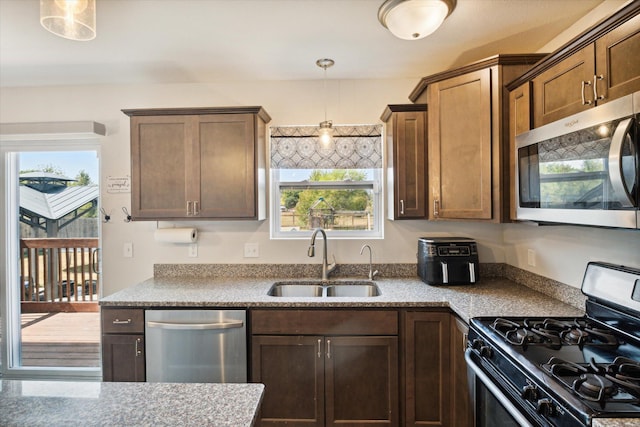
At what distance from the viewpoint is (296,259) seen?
2.75m

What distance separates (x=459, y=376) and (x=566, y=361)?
2.41 feet

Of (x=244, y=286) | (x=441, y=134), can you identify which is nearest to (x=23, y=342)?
(x=244, y=286)

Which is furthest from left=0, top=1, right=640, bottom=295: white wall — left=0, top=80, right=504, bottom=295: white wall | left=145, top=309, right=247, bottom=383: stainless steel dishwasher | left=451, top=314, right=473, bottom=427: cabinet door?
left=451, top=314, right=473, bottom=427: cabinet door

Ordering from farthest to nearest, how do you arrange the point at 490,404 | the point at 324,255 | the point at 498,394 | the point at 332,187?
the point at 332,187 < the point at 324,255 < the point at 490,404 < the point at 498,394

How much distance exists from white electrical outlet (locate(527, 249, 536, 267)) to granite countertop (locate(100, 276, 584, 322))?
17cm

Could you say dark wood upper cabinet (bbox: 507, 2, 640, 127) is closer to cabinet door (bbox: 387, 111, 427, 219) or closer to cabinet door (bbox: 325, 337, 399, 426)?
cabinet door (bbox: 387, 111, 427, 219)

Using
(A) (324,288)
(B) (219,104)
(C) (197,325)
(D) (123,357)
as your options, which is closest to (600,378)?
(A) (324,288)

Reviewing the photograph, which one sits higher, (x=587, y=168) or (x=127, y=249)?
(x=587, y=168)

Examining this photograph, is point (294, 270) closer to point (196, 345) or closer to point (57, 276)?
point (196, 345)

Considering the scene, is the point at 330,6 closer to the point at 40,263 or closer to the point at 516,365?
the point at 516,365

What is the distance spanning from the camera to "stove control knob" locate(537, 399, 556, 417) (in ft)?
3.50

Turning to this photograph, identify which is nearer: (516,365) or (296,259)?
(516,365)

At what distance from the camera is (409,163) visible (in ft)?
7.93

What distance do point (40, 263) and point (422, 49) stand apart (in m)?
3.40
